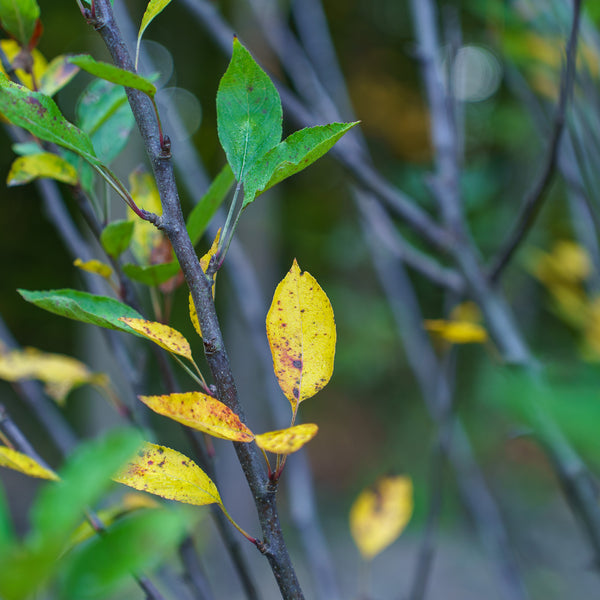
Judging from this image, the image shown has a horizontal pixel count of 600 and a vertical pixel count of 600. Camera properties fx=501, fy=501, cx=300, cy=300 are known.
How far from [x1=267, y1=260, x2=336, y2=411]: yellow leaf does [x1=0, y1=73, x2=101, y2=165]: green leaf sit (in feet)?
0.40

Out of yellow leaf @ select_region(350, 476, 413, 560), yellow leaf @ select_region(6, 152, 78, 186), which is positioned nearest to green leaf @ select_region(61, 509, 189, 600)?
yellow leaf @ select_region(6, 152, 78, 186)

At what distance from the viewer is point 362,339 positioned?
3.88 meters

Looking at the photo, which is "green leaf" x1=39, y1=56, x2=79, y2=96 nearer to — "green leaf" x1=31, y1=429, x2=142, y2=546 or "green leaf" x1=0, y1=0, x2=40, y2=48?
"green leaf" x1=0, y1=0, x2=40, y2=48

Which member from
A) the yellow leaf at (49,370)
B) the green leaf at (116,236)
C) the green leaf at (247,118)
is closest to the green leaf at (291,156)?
the green leaf at (247,118)

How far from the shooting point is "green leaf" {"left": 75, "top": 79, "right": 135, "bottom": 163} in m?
0.37

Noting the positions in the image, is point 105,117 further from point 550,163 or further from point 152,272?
point 550,163

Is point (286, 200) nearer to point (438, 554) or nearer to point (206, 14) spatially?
point (438, 554)

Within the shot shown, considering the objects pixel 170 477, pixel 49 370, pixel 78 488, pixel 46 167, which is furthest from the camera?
pixel 49 370

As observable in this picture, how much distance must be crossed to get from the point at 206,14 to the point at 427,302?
4.71m

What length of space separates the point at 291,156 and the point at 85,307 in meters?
0.14

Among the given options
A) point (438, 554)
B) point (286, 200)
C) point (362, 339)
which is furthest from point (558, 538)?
point (286, 200)

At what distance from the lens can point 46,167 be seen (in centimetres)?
36

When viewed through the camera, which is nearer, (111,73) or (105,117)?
(111,73)

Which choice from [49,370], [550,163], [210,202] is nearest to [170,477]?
[210,202]
